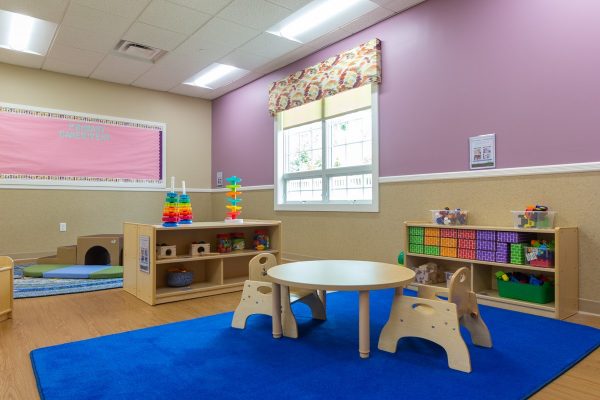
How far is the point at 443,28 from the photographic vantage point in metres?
3.73

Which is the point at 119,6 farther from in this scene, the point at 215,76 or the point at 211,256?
the point at 211,256

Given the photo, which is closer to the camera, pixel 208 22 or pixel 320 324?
pixel 320 324

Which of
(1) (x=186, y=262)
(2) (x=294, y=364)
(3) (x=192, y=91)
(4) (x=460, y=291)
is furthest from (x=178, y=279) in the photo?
(3) (x=192, y=91)

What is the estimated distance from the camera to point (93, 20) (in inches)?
163

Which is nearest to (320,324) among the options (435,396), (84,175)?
(435,396)

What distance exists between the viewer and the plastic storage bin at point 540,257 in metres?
2.85

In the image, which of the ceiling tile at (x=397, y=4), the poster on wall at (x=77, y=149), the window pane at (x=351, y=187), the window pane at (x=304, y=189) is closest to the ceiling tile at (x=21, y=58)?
the poster on wall at (x=77, y=149)

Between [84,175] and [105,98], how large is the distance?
1.27m

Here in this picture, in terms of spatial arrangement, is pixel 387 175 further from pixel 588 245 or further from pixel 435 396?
pixel 435 396

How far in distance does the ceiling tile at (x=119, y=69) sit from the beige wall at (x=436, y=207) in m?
2.48

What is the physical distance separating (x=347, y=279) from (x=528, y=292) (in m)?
1.70

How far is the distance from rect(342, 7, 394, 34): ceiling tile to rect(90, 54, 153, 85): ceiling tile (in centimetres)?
288

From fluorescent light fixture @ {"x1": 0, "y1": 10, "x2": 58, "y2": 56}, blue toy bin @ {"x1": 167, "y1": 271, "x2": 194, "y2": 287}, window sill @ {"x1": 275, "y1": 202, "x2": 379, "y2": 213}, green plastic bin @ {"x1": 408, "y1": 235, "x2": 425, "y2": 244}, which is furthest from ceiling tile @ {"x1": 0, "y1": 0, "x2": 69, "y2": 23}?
green plastic bin @ {"x1": 408, "y1": 235, "x2": 425, "y2": 244}

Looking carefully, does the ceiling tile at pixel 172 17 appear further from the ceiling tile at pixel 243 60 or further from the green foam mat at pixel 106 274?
the green foam mat at pixel 106 274
